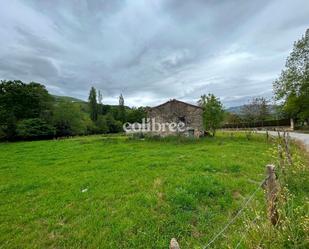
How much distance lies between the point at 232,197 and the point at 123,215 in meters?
2.70

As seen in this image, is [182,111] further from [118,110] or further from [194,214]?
[118,110]

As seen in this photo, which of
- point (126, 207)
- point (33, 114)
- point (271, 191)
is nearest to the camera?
point (271, 191)

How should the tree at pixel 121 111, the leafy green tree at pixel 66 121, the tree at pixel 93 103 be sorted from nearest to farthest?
1. the leafy green tree at pixel 66 121
2. the tree at pixel 93 103
3. the tree at pixel 121 111

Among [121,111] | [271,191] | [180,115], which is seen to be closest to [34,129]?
[180,115]

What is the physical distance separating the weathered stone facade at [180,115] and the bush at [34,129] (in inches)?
958

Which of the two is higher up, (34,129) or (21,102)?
(21,102)

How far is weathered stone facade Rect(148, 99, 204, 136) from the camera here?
2486 centimetres

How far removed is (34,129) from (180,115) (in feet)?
91.2

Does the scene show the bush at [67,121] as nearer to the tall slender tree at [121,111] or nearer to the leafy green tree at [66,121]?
the leafy green tree at [66,121]

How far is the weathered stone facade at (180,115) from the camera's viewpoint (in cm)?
2486

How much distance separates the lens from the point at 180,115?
25.5 m

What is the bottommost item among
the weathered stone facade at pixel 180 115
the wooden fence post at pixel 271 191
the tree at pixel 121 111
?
the wooden fence post at pixel 271 191

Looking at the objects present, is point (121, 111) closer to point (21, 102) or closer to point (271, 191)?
point (21, 102)

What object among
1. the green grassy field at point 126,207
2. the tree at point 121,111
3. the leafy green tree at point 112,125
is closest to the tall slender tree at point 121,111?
the tree at point 121,111
